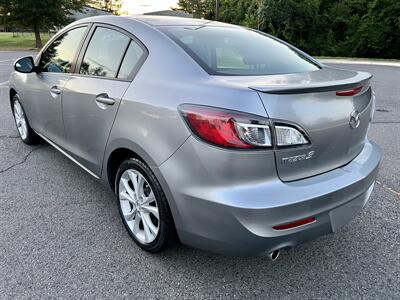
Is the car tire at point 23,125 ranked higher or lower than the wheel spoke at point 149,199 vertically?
lower

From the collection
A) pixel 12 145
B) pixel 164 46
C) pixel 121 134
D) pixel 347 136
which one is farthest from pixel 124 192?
pixel 12 145

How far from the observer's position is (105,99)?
2643 mm

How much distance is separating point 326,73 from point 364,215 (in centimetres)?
135

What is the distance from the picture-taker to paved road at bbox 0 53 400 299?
7.34ft

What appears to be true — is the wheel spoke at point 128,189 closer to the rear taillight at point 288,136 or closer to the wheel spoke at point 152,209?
the wheel spoke at point 152,209

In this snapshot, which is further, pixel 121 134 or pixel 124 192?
pixel 124 192

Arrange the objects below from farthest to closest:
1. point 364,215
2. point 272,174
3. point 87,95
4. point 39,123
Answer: point 39,123 → point 364,215 → point 87,95 → point 272,174

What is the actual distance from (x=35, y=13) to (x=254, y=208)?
101 ft

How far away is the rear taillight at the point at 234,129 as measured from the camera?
1.87 m

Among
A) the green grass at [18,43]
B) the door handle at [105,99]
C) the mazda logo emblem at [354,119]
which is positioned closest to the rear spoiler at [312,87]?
the mazda logo emblem at [354,119]

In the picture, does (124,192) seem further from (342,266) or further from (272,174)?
(342,266)

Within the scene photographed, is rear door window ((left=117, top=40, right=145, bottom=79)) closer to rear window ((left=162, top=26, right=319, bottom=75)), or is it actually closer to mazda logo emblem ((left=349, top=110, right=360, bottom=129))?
rear window ((left=162, top=26, right=319, bottom=75))

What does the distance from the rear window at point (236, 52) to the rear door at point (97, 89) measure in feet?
1.25

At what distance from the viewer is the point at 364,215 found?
3.12 m
